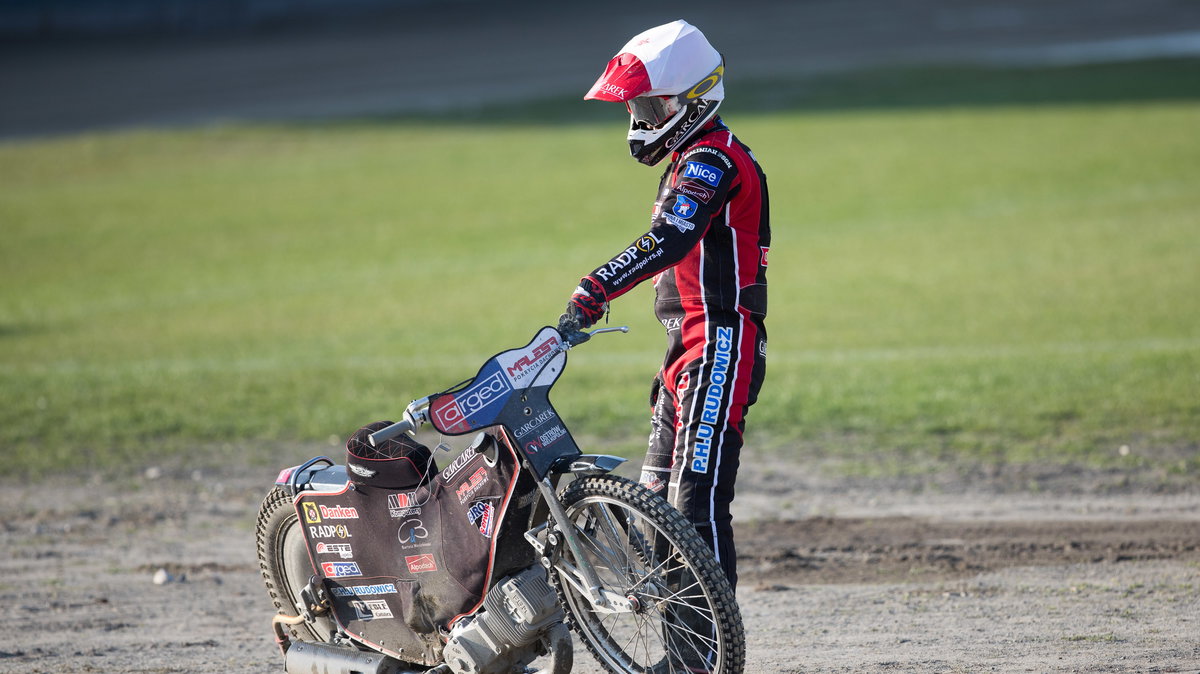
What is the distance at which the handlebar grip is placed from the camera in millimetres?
4465

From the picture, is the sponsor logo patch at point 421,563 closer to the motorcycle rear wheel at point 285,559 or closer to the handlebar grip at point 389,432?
the handlebar grip at point 389,432

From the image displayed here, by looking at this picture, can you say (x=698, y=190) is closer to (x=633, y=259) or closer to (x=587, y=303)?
(x=633, y=259)

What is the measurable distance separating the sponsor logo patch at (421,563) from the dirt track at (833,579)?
94 cm

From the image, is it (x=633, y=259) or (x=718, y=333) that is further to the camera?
A: (x=718, y=333)

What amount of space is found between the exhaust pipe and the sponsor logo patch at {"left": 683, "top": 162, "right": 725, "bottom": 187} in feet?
7.13

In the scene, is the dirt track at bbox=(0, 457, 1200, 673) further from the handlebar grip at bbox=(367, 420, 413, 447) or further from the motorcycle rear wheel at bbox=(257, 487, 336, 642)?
the handlebar grip at bbox=(367, 420, 413, 447)

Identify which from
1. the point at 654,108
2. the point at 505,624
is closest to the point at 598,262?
the point at 654,108

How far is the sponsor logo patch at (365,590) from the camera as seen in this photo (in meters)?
4.92

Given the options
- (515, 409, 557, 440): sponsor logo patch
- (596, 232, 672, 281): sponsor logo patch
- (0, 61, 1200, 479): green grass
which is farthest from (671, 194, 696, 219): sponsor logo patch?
(0, 61, 1200, 479): green grass

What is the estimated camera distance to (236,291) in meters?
16.0

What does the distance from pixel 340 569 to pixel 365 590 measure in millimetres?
135

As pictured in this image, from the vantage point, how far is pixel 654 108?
4.78 meters

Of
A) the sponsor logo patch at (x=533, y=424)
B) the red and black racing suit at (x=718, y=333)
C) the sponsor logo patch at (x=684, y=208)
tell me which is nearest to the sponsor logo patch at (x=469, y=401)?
the sponsor logo patch at (x=533, y=424)

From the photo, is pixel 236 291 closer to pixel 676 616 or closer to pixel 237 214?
pixel 237 214
